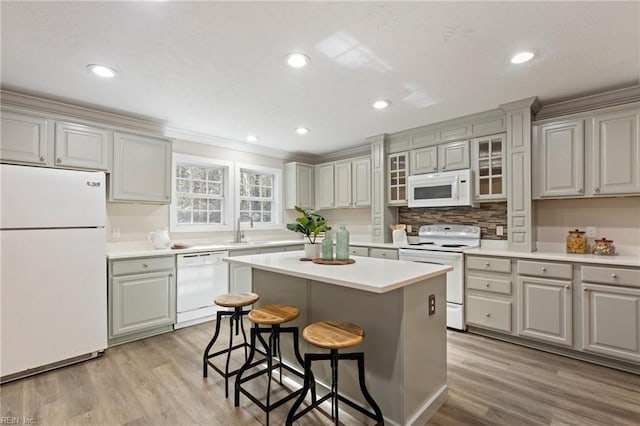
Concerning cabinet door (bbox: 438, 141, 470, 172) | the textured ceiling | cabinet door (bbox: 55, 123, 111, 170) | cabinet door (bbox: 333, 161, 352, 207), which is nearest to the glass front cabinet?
cabinet door (bbox: 438, 141, 470, 172)

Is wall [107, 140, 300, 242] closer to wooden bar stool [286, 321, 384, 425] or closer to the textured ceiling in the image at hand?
the textured ceiling

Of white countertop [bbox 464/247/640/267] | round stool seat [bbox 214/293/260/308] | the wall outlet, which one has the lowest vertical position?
round stool seat [bbox 214/293/260/308]

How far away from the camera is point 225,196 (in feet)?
15.1

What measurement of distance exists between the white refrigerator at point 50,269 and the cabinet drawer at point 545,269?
404 centimetres

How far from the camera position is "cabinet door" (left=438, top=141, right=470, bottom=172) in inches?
142

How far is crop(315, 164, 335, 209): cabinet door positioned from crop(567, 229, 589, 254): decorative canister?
3.16 m

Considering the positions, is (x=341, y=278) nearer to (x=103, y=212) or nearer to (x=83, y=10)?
(x=83, y=10)

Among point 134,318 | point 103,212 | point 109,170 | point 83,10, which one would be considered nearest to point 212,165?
point 109,170

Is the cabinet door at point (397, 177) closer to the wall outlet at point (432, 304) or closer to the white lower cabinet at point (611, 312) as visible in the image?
the white lower cabinet at point (611, 312)

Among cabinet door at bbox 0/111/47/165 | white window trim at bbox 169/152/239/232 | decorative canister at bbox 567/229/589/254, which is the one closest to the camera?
cabinet door at bbox 0/111/47/165

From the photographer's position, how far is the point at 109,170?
3.20 metres

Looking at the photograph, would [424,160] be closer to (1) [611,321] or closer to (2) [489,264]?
(2) [489,264]

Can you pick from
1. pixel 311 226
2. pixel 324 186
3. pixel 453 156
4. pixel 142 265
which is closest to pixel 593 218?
pixel 453 156

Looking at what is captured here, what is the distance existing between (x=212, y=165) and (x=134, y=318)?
2.24m
